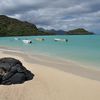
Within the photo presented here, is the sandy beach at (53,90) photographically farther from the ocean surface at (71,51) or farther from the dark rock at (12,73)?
the ocean surface at (71,51)

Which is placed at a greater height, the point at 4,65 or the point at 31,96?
the point at 4,65

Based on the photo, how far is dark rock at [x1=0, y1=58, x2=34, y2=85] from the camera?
11.7 m

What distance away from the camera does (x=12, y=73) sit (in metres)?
11.9

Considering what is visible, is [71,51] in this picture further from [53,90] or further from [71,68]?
[53,90]

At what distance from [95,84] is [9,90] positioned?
425cm

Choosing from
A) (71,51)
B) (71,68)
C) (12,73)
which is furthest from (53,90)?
(71,51)

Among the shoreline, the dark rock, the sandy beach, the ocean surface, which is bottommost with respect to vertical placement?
the ocean surface

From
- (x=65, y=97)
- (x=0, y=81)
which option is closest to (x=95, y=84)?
(x=65, y=97)

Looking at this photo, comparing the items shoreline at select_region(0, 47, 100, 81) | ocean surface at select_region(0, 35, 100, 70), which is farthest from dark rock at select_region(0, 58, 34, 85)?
ocean surface at select_region(0, 35, 100, 70)

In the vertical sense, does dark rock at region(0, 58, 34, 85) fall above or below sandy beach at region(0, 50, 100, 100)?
above

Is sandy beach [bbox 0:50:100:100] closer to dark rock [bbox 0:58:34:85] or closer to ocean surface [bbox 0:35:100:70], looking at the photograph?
dark rock [bbox 0:58:34:85]

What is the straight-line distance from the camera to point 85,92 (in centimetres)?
1039

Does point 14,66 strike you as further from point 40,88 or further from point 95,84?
point 95,84

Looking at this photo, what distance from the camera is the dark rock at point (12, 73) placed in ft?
38.3
